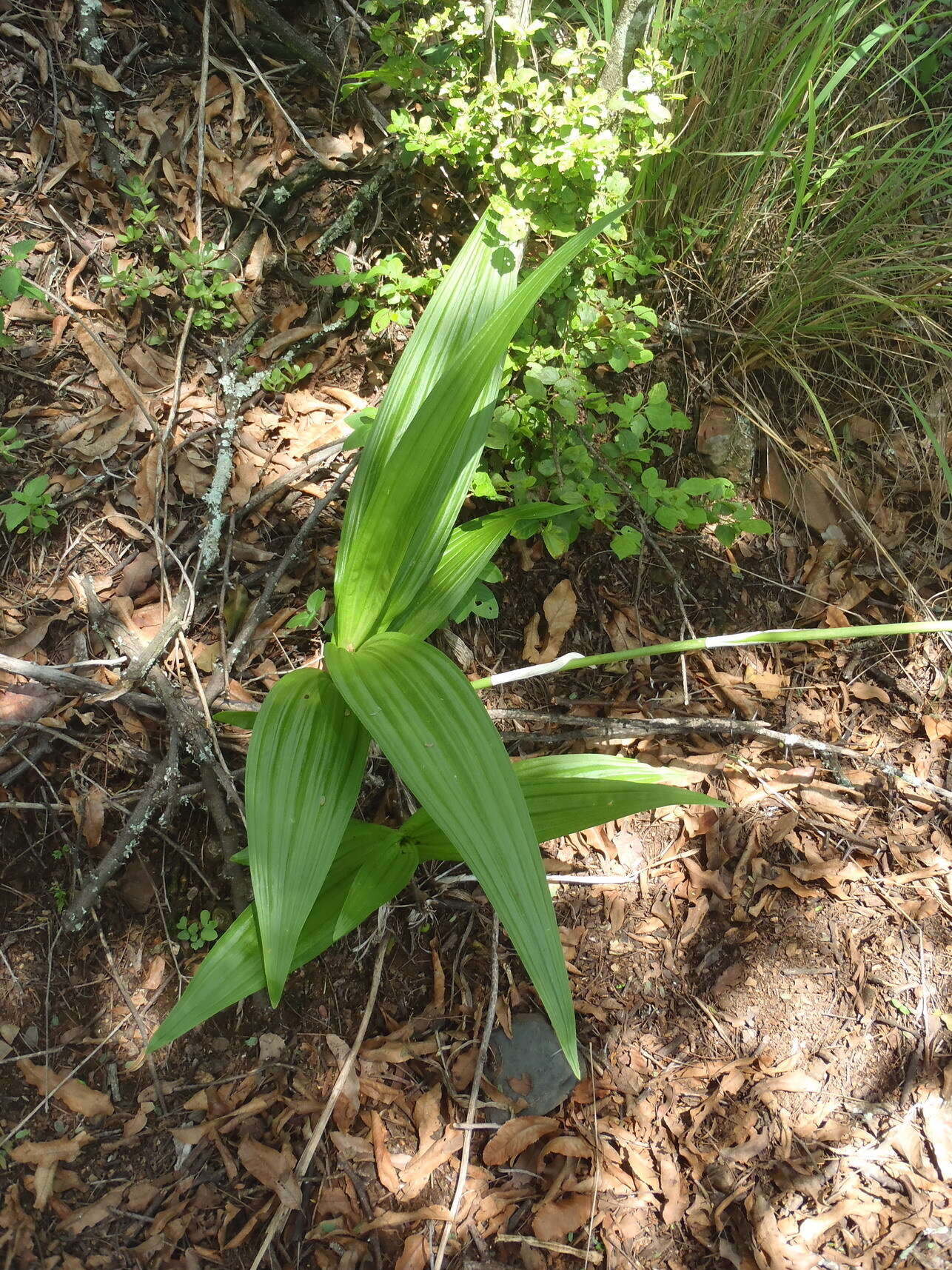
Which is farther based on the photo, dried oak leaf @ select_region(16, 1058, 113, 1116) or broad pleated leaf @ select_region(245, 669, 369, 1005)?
dried oak leaf @ select_region(16, 1058, 113, 1116)

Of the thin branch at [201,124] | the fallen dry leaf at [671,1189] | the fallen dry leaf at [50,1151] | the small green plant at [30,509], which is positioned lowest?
the fallen dry leaf at [671,1189]

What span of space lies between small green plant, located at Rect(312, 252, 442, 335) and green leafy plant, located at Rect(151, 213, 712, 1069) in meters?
0.30

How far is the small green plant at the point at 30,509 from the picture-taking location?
1490 millimetres

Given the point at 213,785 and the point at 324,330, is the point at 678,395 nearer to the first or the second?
the point at 324,330

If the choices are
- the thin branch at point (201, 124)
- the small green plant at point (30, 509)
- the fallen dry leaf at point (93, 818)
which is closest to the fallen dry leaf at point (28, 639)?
the small green plant at point (30, 509)

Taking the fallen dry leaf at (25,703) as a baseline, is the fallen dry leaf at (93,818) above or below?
below

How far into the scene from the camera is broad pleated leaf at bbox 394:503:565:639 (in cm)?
137

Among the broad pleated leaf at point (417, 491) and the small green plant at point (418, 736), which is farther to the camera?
the broad pleated leaf at point (417, 491)

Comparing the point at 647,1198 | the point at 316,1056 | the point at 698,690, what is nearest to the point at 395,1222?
the point at 316,1056

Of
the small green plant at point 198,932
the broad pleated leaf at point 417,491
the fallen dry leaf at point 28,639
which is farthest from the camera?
the fallen dry leaf at point 28,639

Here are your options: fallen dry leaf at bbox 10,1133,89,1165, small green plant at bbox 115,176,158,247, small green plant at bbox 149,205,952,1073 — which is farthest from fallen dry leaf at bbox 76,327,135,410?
fallen dry leaf at bbox 10,1133,89,1165

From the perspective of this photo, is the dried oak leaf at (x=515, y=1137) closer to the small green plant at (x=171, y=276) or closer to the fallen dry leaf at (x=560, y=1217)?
the fallen dry leaf at (x=560, y=1217)

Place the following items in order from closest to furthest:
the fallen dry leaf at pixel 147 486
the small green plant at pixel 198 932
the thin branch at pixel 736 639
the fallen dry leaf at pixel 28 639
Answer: the thin branch at pixel 736 639, the small green plant at pixel 198 932, the fallen dry leaf at pixel 28 639, the fallen dry leaf at pixel 147 486

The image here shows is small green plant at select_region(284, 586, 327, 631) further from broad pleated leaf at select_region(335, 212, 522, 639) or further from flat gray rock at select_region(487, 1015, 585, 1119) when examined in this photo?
flat gray rock at select_region(487, 1015, 585, 1119)
